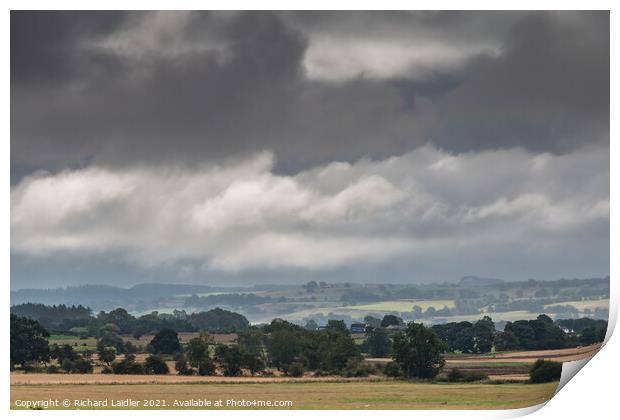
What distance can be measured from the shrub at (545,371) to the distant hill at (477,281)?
3.92ft

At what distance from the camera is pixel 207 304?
1381cm

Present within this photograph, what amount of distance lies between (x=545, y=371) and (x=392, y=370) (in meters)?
1.83

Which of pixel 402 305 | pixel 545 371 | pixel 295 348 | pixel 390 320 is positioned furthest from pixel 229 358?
pixel 545 371

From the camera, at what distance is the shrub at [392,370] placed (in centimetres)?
1321

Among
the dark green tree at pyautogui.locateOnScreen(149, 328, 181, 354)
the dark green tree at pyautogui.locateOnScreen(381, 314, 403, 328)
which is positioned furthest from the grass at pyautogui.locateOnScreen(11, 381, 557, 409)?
the dark green tree at pyautogui.locateOnScreen(381, 314, 403, 328)

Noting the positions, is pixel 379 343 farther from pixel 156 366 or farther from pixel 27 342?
pixel 27 342

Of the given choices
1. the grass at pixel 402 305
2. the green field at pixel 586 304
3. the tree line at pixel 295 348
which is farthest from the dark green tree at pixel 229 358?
the green field at pixel 586 304

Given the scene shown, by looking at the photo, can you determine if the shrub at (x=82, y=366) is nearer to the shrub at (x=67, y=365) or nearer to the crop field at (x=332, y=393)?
the shrub at (x=67, y=365)

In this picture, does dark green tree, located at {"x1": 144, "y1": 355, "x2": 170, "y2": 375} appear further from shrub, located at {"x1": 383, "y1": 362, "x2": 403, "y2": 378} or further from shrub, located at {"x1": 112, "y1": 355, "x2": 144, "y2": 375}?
shrub, located at {"x1": 383, "y1": 362, "x2": 403, "y2": 378}

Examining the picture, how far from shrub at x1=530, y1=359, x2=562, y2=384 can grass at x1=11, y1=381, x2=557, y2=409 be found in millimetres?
85

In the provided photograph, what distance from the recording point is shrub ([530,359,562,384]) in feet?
41.5

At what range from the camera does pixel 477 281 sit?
1354 cm

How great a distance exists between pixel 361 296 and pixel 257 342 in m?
1.43
